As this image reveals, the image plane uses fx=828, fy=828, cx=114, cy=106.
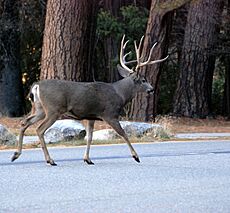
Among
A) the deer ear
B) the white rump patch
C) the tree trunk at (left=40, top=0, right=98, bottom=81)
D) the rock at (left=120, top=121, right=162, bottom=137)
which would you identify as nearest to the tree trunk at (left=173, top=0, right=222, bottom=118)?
the tree trunk at (left=40, top=0, right=98, bottom=81)

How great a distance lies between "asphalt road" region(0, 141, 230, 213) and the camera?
9383 millimetres

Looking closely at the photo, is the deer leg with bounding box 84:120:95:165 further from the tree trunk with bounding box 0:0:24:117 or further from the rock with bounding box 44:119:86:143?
the tree trunk with bounding box 0:0:24:117

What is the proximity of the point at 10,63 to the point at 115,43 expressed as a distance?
4.55 metres

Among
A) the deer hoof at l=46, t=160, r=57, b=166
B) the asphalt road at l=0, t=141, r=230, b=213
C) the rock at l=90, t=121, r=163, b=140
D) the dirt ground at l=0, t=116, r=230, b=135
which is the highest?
the asphalt road at l=0, t=141, r=230, b=213

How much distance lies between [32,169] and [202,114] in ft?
69.4

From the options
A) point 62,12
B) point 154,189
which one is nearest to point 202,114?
point 62,12

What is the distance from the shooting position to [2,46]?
113 feet

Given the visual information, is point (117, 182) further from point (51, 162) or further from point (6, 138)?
point (6, 138)

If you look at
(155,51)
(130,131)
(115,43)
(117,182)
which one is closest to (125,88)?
(117,182)

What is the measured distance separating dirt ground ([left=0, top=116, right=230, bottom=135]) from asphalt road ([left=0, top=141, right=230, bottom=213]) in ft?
24.7

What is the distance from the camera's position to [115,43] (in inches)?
1382

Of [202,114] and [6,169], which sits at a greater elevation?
[6,169]

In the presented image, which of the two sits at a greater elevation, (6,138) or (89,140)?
(89,140)

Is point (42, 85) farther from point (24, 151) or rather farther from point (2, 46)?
point (2, 46)
